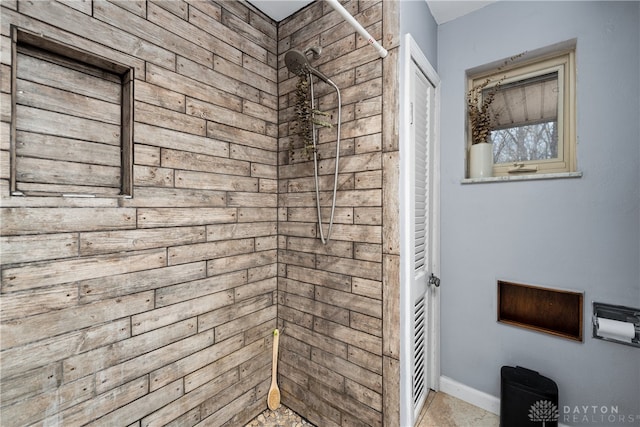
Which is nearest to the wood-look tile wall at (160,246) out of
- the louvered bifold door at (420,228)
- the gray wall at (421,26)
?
the louvered bifold door at (420,228)

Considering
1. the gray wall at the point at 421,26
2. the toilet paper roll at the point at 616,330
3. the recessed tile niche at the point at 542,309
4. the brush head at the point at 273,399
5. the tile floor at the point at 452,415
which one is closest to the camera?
the toilet paper roll at the point at 616,330

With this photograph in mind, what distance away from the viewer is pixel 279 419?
173cm

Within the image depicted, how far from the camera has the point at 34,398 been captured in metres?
0.99

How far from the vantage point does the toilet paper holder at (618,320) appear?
1.33m

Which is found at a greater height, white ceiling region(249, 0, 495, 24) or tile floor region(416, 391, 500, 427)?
white ceiling region(249, 0, 495, 24)

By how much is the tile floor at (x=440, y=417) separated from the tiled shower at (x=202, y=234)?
0.08 m

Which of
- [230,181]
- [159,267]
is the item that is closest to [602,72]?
[230,181]

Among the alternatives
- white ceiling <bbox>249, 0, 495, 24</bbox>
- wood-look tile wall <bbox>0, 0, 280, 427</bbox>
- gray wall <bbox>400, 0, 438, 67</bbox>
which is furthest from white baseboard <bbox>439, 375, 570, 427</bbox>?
white ceiling <bbox>249, 0, 495, 24</bbox>

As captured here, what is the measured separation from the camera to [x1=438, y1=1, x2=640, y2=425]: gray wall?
138 cm

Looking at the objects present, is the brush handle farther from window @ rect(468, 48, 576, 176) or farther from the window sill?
window @ rect(468, 48, 576, 176)

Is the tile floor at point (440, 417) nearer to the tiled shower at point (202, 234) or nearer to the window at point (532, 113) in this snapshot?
the tiled shower at point (202, 234)

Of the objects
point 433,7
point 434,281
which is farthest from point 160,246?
point 433,7

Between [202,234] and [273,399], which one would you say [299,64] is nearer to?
[202,234]

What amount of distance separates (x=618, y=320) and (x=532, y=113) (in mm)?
1257
